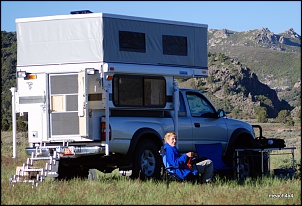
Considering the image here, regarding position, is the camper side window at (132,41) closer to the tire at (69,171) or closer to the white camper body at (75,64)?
the white camper body at (75,64)

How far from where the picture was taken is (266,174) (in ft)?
48.0

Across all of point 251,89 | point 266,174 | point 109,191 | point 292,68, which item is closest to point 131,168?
point 109,191

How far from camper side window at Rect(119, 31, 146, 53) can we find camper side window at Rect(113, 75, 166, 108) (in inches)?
19.6

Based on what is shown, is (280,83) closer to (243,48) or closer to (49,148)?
(243,48)

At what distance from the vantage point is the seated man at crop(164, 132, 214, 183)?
1249cm

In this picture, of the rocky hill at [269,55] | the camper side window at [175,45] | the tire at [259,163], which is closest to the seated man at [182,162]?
the camper side window at [175,45]

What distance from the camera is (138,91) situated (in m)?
13.6

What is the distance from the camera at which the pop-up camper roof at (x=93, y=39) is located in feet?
42.3

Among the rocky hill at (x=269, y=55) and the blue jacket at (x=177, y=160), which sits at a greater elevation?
the rocky hill at (x=269, y=55)

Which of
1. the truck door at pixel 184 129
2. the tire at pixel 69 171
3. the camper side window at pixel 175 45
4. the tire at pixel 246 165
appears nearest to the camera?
the camper side window at pixel 175 45

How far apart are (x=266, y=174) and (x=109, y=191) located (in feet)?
14.4

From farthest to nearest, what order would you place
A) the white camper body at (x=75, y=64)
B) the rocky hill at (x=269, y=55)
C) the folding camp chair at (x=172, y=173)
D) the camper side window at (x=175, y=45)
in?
the rocky hill at (x=269, y=55) → the camper side window at (x=175, y=45) → the white camper body at (x=75, y=64) → the folding camp chair at (x=172, y=173)

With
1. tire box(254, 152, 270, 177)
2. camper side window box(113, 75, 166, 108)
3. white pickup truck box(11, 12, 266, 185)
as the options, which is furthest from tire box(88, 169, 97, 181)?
tire box(254, 152, 270, 177)

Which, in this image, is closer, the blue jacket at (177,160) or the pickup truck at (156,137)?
the blue jacket at (177,160)
